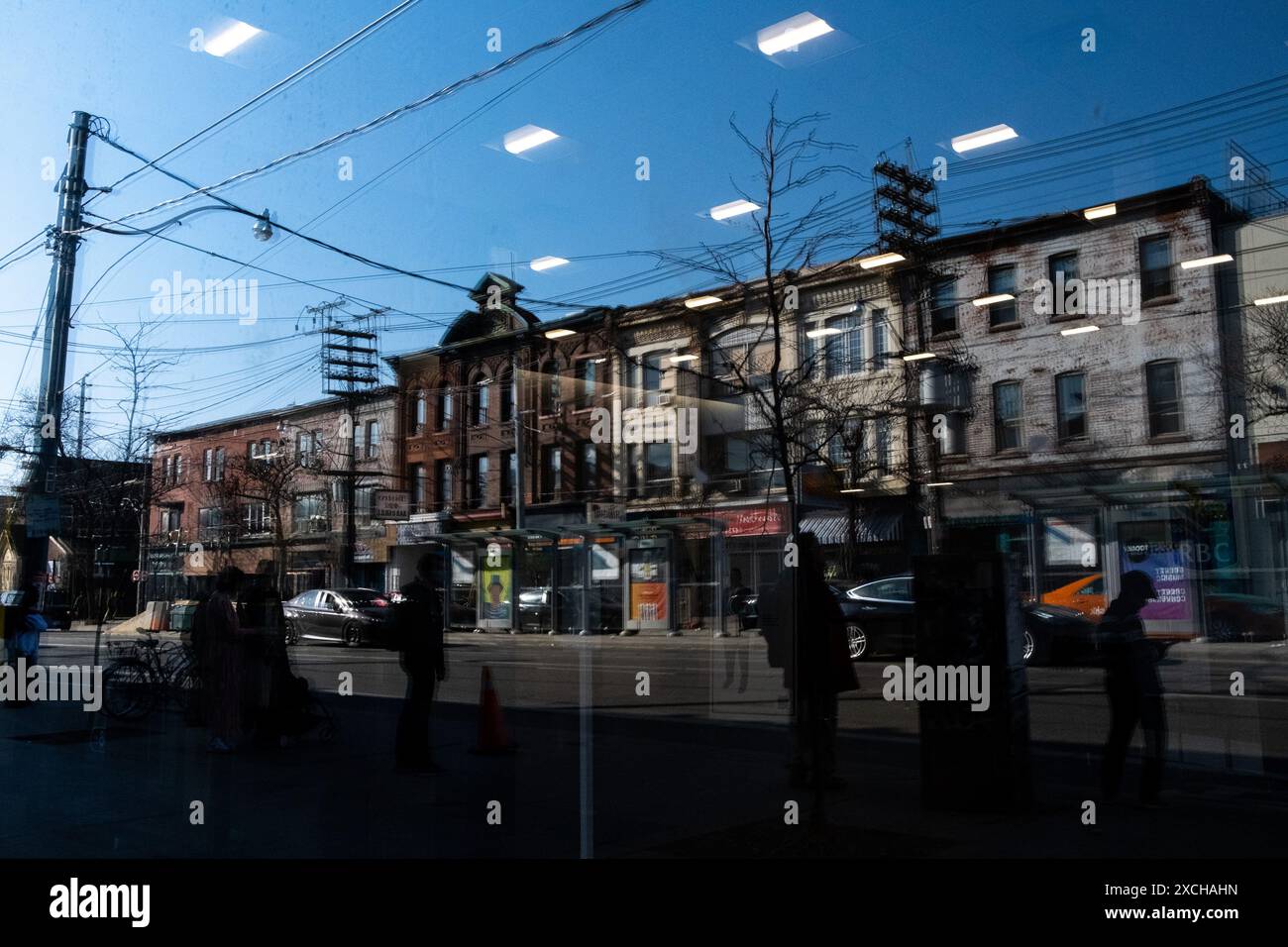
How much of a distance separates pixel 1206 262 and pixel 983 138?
1372 mm

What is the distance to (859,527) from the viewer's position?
609 centimetres

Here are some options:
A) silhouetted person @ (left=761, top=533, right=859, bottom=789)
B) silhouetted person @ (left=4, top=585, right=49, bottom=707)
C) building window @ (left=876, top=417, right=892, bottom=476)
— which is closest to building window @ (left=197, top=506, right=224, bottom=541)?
silhouetted person @ (left=4, top=585, right=49, bottom=707)

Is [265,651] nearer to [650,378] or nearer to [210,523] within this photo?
[210,523]

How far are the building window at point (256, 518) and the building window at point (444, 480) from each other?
111 centimetres

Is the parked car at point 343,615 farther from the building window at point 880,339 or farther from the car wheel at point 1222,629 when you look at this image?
the car wheel at point 1222,629

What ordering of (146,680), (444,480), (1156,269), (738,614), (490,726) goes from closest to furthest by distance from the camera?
(1156,269)
(444,480)
(738,614)
(146,680)
(490,726)

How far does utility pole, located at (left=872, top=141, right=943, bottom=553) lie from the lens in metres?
5.81

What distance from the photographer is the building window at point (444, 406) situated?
646cm

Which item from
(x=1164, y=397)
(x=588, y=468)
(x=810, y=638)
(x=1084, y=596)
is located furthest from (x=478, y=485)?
(x=1164, y=397)

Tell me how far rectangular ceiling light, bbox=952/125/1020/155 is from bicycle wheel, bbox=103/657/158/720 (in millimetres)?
6149

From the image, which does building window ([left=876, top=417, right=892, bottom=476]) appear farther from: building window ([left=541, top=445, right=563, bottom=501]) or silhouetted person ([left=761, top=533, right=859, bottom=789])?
building window ([left=541, top=445, right=563, bottom=501])

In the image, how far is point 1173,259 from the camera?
17.6 ft
